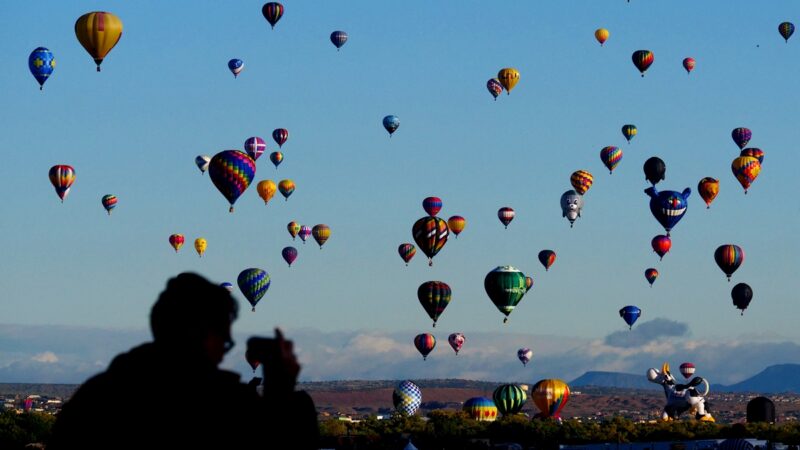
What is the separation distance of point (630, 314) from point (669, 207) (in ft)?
98.1

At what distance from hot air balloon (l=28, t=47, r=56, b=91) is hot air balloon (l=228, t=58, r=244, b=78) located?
67.0ft

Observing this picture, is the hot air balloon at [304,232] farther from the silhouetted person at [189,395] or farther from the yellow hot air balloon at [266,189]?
the silhouetted person at [189,395]

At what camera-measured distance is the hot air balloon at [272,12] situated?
364 ft

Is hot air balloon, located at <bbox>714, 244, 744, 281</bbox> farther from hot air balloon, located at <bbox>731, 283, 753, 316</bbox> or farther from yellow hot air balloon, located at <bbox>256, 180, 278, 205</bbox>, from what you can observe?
yellow hot air balloon, located at <bbox>256, 180, 278, 205</bbox>

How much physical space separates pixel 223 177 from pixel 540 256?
53309 millimetres

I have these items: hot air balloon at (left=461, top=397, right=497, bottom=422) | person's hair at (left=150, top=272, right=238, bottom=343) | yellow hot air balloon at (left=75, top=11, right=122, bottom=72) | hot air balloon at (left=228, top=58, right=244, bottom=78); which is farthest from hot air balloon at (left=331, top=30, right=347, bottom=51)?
person's hair at (left=150, top=272, right=238, bottom=343)

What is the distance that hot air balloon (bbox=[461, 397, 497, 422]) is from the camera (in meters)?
133

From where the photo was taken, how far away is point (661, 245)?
12275 centimetres

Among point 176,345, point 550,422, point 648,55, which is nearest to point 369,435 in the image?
point 550,422

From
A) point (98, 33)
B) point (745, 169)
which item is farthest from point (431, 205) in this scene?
point (98, 33)

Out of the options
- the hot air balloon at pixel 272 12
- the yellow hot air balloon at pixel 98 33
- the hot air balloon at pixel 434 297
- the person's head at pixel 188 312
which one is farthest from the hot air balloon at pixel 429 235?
the person's head at pixel 188 312

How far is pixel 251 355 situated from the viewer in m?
6.80

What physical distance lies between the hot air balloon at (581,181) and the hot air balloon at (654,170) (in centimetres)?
794

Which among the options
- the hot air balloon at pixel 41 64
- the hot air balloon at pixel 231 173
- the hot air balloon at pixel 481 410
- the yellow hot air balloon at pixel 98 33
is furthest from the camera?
the hot air balloon at pixel 481 410
